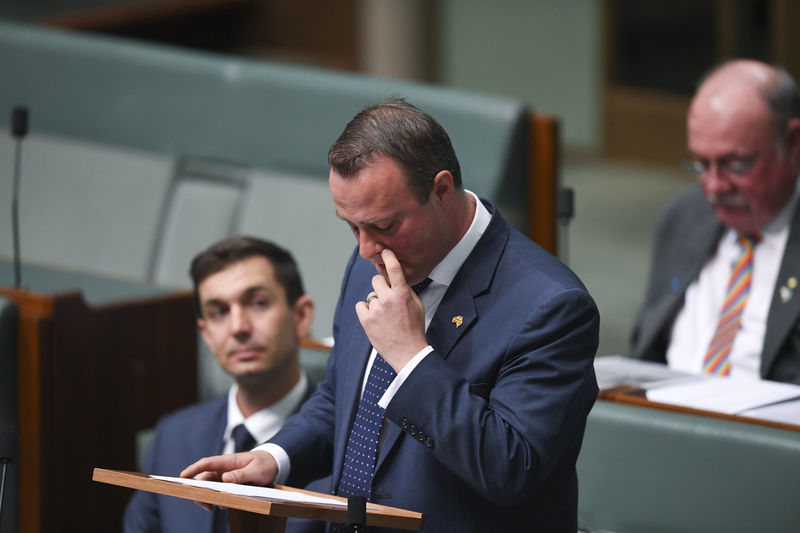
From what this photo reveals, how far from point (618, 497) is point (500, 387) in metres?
0.87

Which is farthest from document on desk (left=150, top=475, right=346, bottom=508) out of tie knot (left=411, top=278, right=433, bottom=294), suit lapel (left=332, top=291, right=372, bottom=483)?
tie knot (left=411, top=278, right=433, bottom=294)

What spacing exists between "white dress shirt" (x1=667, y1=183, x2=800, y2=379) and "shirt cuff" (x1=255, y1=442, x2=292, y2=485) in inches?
52.3

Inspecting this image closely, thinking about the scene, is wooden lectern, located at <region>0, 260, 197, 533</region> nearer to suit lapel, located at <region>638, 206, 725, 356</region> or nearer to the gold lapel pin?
suit lapel, located at <region>638, 206, 725, 356</region>

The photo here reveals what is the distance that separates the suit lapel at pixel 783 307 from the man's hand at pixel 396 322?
1347 mm

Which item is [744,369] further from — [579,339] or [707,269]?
[579,339]

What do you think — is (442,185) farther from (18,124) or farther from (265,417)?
(18,124)

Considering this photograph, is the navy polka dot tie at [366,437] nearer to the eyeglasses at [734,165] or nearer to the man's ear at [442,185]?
the man's ear at [442,185]

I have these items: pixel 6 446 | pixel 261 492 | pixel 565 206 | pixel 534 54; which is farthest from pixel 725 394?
pixel 534 54

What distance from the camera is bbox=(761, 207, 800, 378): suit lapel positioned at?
2.86 metres

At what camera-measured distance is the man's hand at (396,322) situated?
5.80ft

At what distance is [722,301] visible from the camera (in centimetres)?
309

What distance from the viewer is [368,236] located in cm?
183

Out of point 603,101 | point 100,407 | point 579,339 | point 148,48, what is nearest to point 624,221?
point 603,101

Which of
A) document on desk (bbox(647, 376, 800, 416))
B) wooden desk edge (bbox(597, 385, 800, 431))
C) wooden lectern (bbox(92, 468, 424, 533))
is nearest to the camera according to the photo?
wooden lectern (bbox(92, 468, 424, 533))
